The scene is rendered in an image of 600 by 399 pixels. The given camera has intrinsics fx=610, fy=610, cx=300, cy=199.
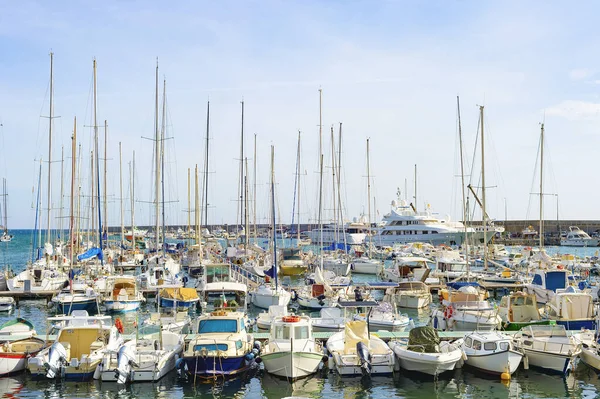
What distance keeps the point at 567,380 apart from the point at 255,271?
34.3 metres

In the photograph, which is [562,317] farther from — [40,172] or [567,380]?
[40,172]

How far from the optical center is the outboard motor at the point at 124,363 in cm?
2148

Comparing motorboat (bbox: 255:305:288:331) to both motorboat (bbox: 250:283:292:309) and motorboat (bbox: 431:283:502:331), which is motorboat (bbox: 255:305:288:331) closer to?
motorboat (bbox: 250:283:292:309)

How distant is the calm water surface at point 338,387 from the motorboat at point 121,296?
605 inches

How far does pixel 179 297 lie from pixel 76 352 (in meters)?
15.0

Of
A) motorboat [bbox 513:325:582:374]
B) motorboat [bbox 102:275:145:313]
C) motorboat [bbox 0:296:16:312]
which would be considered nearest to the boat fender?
motorboat [bbox 513:325:582:374]

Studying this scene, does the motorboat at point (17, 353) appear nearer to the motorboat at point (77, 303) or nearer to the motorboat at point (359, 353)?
the motorboat at point (77, 303)

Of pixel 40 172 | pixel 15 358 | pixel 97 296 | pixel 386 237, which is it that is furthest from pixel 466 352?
pixel 386 237

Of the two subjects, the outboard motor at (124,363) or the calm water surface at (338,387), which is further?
the outboard motor at (124,363)

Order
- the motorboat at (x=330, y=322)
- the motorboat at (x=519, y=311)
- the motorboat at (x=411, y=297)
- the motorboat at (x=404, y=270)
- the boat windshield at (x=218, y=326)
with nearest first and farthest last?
the boat windshield at (x=218, y=326) < the motorboat at (x=330, y=322) < the motorboat at (x=519, y=311) < the motorboat at (x=411, y=297) < the motorboat at (x=404, y=270)

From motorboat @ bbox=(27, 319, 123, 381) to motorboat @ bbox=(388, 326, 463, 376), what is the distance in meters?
11.0

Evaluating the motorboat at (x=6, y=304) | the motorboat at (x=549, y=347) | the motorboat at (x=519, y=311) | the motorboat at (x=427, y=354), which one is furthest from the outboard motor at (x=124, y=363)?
the motorboat at (x=6, y=304)

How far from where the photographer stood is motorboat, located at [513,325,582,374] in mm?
22953

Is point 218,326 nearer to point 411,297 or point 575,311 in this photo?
point 575,311
